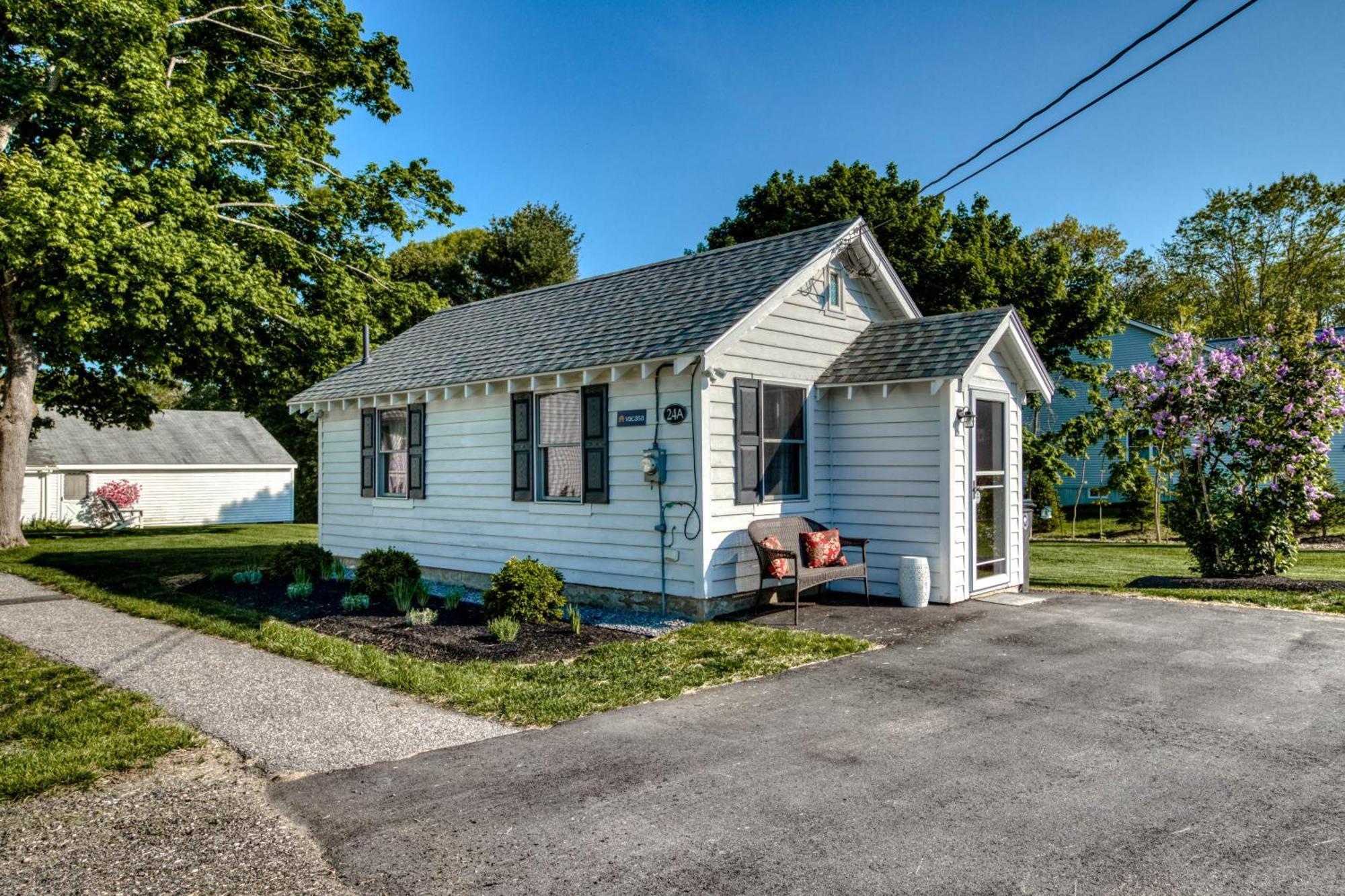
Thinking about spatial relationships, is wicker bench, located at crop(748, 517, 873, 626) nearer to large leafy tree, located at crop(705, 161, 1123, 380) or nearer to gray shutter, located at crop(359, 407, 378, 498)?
gray shutter, located at crop(359, 407, 378, 498)

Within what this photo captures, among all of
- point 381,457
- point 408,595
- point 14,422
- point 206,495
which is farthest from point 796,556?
point 206,495

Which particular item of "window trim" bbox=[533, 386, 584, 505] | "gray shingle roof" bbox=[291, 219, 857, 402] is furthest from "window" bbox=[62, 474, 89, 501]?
"window trim" bbox=[533, 386, 584, 505]

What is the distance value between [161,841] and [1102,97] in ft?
34.7

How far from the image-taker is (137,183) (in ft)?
A: 53.3

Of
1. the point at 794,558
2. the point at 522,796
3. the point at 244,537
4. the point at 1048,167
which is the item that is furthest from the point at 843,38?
the point at 244,537

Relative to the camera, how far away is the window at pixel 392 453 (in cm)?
1329

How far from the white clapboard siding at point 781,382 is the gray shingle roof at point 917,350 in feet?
0.87

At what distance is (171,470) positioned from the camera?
1361 inches

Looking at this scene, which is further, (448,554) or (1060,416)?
(1060,416)

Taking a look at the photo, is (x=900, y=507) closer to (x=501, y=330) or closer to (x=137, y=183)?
(x=501, y=330)

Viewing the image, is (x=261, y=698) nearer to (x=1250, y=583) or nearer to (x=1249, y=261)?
(x=1250, y=583)

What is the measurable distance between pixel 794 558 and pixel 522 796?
527 cm

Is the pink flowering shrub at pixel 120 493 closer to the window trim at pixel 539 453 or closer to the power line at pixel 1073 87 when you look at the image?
the window trim at pixel 539 453

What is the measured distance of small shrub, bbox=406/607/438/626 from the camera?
898 cm
